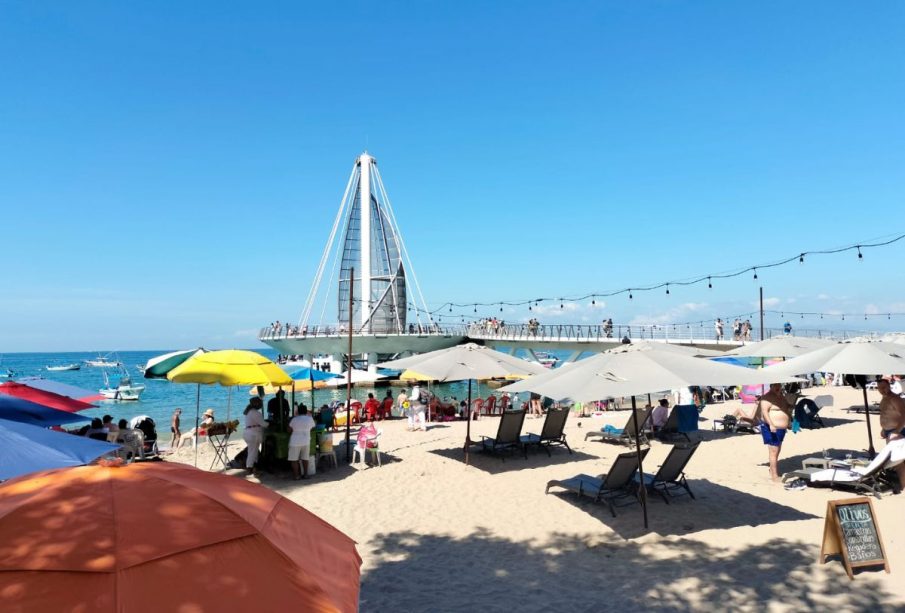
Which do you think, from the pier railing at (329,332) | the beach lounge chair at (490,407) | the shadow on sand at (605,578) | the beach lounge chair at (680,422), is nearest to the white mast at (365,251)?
the pier railing at (329,332)

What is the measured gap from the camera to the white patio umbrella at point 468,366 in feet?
32.4

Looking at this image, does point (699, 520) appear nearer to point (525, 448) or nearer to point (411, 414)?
point (525, 448)

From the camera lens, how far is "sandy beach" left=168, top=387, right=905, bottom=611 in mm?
4781

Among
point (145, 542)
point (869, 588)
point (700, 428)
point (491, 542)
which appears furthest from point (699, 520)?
point (700, 428)

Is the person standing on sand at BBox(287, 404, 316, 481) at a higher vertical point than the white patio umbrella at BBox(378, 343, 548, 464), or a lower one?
lower

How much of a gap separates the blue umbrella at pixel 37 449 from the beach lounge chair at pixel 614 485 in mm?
5426

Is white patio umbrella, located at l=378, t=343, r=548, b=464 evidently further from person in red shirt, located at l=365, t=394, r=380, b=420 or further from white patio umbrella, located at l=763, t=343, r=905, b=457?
person in red shirt, located at l=365, t=394, r=380, b=420

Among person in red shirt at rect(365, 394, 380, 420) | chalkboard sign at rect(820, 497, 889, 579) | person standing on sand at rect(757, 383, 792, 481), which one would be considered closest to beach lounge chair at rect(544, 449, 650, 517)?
chalkboard sign at rect(820, 497, 889, 579)

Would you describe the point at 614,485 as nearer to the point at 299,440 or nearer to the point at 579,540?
the point at 579,540

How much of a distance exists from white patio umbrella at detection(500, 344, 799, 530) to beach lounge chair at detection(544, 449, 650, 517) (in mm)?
290

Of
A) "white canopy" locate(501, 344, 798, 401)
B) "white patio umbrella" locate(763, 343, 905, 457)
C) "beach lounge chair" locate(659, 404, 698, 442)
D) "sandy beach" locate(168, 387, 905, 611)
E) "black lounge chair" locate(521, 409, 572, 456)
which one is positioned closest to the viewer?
"sandy beach" locate(168, 387, 905, 611)

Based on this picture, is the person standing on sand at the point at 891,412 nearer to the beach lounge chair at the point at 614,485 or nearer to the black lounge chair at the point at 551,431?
the beach lounge chair at the point at 614,485

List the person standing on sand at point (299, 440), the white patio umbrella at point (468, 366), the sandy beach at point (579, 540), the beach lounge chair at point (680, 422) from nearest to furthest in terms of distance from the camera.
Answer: the sandy beach at point (579, 540) < the person standing on sand at point (299, 440) < the white patio umbrella at point (468, 366) < the beach lounge chair at point (680, 422)

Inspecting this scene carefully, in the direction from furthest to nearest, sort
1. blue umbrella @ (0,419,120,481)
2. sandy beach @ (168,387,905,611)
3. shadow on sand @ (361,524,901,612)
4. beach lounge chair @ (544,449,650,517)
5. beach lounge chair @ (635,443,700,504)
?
beach lounge chair @ (635,443,700,504), beach lounge chair @ (544,449,650,517), sandy beach @ (168,387,905,611), shadow on sand @ (361,524,901,612), blue umbrella @ (0,419,120,481)
